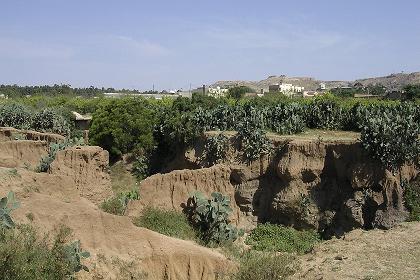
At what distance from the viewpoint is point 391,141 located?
1850 cm

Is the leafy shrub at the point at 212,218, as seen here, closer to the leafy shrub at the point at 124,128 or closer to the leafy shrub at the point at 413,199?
the leafy shrub at the point at 413,199

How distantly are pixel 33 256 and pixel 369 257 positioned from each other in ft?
28.0

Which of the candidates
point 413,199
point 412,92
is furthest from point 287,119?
point 412,92

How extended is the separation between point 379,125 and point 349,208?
326 centimetres

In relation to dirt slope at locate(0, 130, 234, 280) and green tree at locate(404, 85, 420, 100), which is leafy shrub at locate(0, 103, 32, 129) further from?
green tree at locate(404, 85, 420, 100)

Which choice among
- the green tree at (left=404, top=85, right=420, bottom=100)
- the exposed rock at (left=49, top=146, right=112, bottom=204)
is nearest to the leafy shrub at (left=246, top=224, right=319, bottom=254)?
the exposed rock at (left=49, top=146, right=112, bottom=204)

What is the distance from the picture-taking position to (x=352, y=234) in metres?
16.1

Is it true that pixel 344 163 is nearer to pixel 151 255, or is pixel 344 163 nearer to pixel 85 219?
pixel 151 255

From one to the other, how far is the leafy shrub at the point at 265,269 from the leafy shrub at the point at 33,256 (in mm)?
4142

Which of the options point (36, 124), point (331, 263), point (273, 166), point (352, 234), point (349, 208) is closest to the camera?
point (331, 263)

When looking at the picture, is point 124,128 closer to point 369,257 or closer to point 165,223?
point 165,223

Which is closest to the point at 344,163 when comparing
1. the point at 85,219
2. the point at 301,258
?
the point at 301,258

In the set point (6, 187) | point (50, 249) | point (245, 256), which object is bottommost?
point (245, 256)

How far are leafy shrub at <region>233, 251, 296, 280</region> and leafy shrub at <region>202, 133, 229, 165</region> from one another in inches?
352
